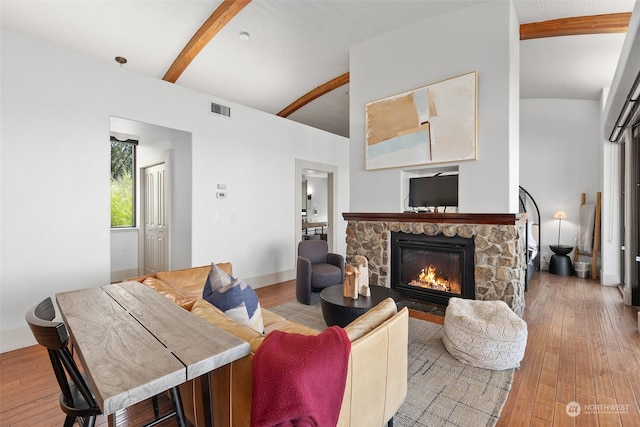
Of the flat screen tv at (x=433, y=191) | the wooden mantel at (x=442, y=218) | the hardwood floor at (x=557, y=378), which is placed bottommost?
the hardwood floor at (x=557, y=378)

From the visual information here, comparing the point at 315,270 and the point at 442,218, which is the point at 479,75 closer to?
the point at 442,218

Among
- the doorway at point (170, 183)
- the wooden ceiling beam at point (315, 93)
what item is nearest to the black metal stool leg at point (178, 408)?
the doorway at point (170, 183)

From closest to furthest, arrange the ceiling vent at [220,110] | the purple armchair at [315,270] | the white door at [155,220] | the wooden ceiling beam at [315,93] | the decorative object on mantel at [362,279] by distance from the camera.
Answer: the decorative object on mantel at [362,279] → the purple armchair at [315,270] → the ceiling vent at [220,110] → the white door at [155,220] → the wooden ceiling beam at [315,93]

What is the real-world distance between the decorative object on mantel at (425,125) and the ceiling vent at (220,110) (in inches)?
83.4

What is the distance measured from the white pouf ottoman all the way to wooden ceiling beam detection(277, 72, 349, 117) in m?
4.24

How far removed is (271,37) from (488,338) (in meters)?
4.32

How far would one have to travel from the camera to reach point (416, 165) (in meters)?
3.82

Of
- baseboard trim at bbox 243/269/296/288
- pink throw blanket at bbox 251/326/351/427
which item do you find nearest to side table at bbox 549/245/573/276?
baseboard trim at bbox 243/269/296/288

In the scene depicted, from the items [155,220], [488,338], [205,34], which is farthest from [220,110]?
[488,338]

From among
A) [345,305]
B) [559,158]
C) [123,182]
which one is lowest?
[345,305]

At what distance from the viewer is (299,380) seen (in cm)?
104

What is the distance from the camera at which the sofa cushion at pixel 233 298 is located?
70.0 inches

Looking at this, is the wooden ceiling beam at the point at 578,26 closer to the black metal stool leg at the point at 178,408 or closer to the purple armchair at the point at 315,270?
the purple armchair at the point at 315,270

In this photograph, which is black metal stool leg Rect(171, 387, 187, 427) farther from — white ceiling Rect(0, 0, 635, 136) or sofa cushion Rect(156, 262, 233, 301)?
white ceiling Rect(0, 0, 635, 136)
